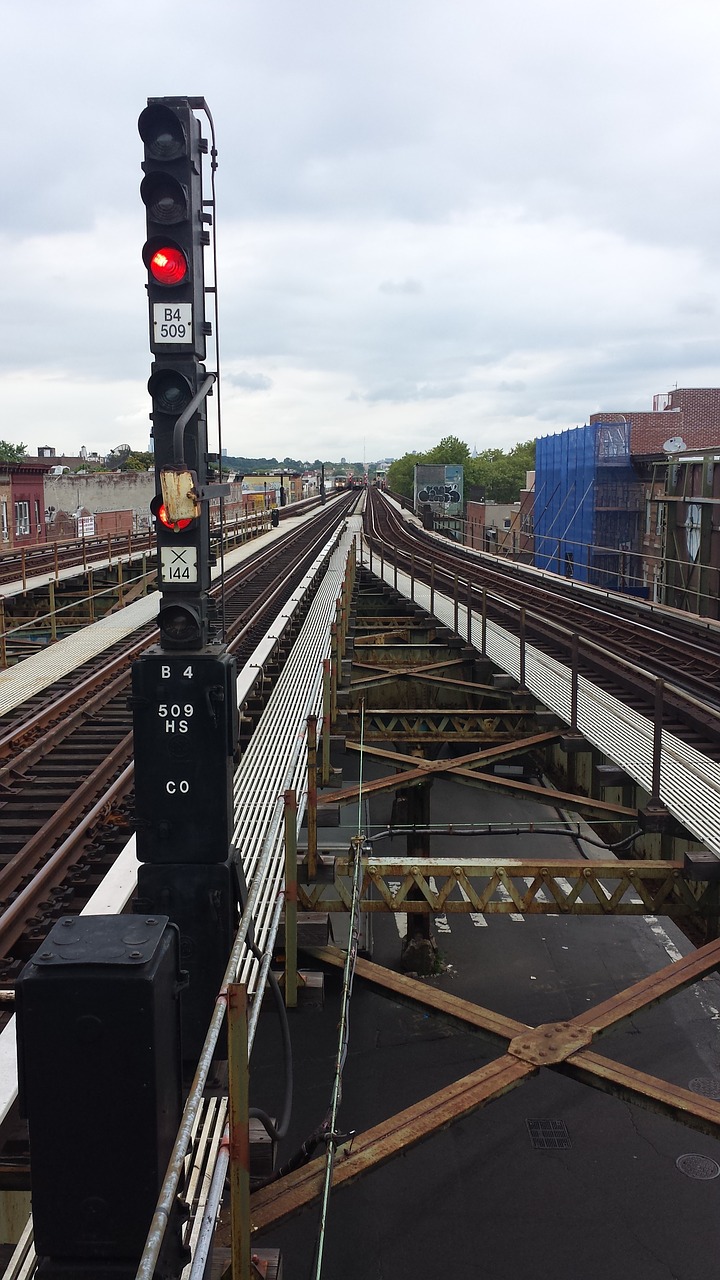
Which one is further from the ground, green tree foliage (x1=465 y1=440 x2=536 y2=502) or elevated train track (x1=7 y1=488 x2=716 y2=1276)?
green tree foliage (x1=465 y1=440 x2=536 y2=502)

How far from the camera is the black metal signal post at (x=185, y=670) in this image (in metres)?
4.89

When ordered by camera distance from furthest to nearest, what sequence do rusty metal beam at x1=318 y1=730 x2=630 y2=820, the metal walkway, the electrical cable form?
the metal walkway
rusty metal beam at x1=318 y1=730 x2=630 y2=820
the electrical cable

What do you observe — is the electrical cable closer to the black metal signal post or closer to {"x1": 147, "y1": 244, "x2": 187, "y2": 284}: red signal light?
the black metal signal post

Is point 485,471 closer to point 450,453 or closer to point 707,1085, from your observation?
point 450,453

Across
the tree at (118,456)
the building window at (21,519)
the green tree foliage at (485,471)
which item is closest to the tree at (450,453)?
the green tree foliage at (485,471)

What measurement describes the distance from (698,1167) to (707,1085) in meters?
1.61

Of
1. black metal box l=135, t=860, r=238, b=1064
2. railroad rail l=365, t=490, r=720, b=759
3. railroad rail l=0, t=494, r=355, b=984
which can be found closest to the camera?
black metal box l=135, t=860, r=238, b=1064

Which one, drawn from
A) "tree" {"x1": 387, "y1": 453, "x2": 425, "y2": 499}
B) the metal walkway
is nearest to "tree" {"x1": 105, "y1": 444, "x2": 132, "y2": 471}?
"tree" {"x1": 387, "y1": 453, "x2": 425, "y2": 499}

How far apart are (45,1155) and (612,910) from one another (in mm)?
5328

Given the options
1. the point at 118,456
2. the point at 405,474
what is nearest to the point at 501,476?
the point at 405,474

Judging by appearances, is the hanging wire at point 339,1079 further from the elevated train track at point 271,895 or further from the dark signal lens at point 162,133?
the dark signal lens at point 162,133

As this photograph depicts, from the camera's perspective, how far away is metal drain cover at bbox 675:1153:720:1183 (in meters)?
9.18

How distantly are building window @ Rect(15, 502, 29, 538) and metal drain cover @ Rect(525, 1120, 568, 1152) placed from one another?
125ft

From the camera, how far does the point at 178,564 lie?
16.7ft
